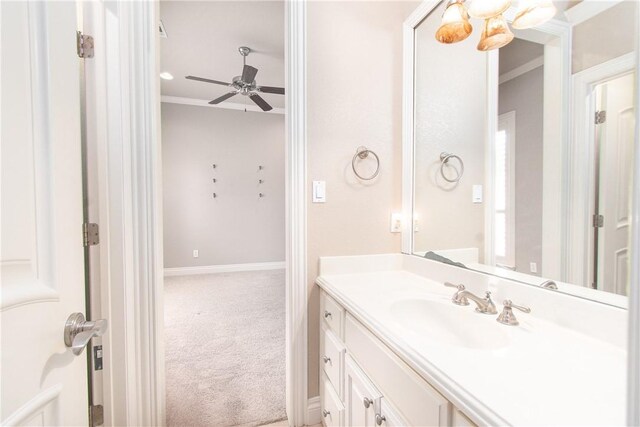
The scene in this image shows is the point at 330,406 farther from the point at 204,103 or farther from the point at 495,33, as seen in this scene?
the point at 204,103

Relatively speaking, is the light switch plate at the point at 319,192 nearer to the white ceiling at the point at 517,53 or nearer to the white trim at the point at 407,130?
the white trim at the point at 407,130

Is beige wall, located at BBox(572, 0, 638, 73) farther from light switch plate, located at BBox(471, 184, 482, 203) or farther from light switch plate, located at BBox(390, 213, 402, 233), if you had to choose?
light switch plate, located at BBox(390, 213, 402, 233)

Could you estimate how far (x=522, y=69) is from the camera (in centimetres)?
101

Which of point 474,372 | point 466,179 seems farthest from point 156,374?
point 466,179

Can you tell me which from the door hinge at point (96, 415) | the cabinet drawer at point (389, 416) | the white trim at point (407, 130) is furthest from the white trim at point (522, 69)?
the door hinge at point (96, 415)

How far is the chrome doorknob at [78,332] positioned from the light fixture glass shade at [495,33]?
1.63 metres

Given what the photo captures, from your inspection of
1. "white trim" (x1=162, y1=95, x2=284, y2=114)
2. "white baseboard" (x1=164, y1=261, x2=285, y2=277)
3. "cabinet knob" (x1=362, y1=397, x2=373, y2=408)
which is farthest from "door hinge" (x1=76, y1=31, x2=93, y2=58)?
"white baseboard" (x1=164, y1=261, x2=285, y2=277)

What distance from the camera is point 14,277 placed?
0.48 metres

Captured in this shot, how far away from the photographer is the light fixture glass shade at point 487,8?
1.03m

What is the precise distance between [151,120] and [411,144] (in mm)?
1360

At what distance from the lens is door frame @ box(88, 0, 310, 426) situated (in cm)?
110

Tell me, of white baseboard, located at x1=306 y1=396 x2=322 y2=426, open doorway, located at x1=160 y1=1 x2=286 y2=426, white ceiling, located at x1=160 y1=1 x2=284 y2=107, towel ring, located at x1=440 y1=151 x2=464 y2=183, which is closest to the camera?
towel ring, located at x1=440 y1=151 x2=464 y2=183

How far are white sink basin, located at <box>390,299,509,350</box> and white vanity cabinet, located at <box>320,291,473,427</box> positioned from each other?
0.48ft

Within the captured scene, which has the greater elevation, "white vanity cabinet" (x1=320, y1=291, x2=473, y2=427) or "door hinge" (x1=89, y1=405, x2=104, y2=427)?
"white vanity cabinet" (x1=320, y1=291, x2=473, y2=427)
